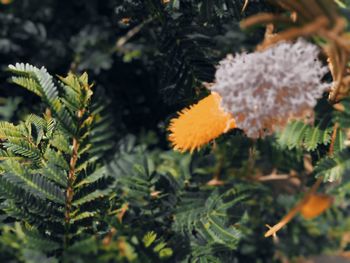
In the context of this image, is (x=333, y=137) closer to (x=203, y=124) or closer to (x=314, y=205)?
(x=203, y=124)

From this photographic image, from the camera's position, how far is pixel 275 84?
582mm

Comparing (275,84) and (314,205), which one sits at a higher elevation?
(275,84)

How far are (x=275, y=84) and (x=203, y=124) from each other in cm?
12

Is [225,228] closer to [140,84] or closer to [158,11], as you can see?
[158,11]

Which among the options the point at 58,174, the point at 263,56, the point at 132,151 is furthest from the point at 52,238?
the point at 132,151

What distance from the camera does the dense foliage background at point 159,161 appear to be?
643mm

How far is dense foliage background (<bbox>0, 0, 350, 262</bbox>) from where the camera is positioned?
643mm

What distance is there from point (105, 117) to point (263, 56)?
555 mm

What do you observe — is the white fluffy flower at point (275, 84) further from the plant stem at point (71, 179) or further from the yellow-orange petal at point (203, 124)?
the plant stem at point (71, 179)

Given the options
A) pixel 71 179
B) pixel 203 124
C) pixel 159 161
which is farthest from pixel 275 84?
pixel 159 161

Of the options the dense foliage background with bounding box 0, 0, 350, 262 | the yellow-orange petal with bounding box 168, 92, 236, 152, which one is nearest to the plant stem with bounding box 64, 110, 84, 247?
the dense foliage background with bounding box 0, 0, 350, 262

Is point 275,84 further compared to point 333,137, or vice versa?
point 333,137

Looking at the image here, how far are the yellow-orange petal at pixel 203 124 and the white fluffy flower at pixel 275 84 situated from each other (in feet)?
0.12

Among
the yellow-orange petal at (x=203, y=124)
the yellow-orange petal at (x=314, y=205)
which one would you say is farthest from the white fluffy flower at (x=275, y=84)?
the yellow-orange petal at (x=314, y=205)
